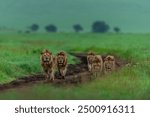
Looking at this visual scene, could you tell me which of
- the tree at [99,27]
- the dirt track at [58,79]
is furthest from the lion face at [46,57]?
the tree at [99,27]

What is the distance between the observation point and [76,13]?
121375mm

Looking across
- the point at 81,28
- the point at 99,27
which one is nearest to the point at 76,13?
the point at 81,28

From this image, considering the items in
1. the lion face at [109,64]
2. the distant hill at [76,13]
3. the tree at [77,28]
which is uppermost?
the distant hill at [76,13]

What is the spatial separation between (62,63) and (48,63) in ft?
3.52

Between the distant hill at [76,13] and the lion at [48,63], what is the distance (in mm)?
84178

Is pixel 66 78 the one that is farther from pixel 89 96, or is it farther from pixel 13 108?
pixel 13 108

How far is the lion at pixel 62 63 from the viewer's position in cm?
2128

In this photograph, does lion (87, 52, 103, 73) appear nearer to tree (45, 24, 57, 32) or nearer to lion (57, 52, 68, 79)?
lion (57, 52, 68, 79)

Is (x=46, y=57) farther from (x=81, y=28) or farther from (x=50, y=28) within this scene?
(x=81, y=28)

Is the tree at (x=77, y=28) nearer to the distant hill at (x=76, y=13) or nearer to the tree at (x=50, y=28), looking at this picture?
the distant hill at (x=76, y=13)

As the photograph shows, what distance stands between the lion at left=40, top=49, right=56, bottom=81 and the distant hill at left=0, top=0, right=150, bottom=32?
8418 centimetres

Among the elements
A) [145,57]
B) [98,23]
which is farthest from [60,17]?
[145,57]

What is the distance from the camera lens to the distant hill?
372ft

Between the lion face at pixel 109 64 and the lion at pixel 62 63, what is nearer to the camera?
the lion at pixel 62 63
